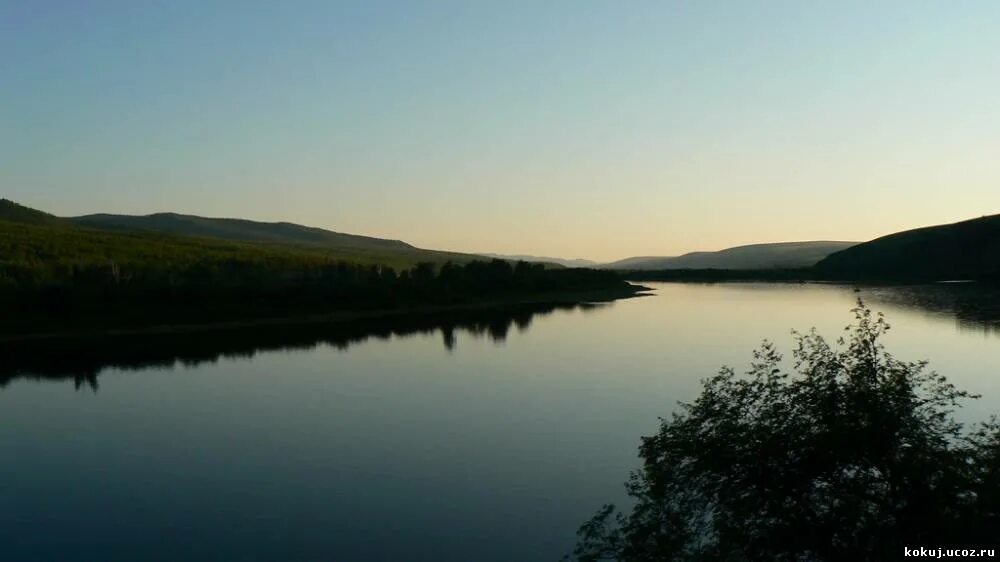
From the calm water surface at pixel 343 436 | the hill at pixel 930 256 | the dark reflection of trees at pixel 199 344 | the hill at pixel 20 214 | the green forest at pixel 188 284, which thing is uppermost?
the hill at pixel 20 214

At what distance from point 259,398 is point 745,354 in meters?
27.4

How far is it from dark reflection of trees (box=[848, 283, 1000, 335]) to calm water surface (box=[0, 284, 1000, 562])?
1658mm

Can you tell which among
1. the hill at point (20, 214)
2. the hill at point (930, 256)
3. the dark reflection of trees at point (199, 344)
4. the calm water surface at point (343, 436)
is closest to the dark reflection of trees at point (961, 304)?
the calm water surface at point (343, 436)

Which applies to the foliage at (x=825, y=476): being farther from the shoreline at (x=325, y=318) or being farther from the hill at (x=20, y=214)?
the hill at (x=20, y=214)

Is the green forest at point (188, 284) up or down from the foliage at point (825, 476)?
up

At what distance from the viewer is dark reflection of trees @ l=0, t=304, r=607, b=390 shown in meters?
48.2

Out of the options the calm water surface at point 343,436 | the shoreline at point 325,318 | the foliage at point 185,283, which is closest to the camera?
the calm water surface at point 343,436

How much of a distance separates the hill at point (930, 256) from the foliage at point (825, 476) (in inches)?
5405

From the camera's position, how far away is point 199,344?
58.8 metres

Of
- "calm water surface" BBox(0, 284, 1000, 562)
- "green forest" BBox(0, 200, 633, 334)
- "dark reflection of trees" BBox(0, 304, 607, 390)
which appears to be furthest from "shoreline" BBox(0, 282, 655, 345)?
"calm water surface" BBox(0, 284, 1000, 562)

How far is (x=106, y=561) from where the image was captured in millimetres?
18047

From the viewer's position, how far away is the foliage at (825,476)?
1134cm

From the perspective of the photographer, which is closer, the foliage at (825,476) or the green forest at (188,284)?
the foliage at (825,476)

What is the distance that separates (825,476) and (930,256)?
552 feet
